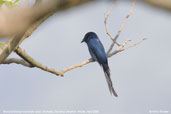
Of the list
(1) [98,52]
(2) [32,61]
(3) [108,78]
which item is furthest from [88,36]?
(2) [32,61]

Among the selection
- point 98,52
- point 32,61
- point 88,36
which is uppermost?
point 88,36

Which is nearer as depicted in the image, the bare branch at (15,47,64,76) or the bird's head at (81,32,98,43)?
the bare branch at (15,47,64,76)

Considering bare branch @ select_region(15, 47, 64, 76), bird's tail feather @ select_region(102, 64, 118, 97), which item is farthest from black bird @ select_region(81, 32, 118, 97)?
bare branch @ select_region(15, 47, 64, 76)

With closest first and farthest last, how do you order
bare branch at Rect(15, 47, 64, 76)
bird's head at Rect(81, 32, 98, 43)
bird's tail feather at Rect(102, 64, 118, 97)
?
1. bare branch at Rect(15, 47, 64, 76)
2. bird's tail feather at Rect(102, 64, 118, 97)
3. bird's head at Rect(81, 32, 98, 43)

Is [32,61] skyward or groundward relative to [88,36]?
groundward

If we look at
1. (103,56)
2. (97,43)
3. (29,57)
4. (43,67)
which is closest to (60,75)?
(43,67)

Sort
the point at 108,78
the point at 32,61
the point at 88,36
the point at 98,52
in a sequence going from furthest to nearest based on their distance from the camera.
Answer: the point at 88,36 → the point at 98,52 → the point at 108,78 → the point at 32,61

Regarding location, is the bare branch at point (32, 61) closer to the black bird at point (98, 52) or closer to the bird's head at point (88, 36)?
the black bird at point (98, 52)

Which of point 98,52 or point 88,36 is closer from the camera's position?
point 98,52

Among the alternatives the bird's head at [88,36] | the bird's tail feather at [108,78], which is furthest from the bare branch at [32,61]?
the bird's head at [88,36]

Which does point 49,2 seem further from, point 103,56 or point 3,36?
point 103,56

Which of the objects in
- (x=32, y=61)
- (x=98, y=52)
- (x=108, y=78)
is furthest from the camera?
(x=98, y=52)

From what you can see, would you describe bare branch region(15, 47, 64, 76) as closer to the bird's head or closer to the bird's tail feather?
the bird's tail feather

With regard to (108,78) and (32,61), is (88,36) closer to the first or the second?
(108,78)
